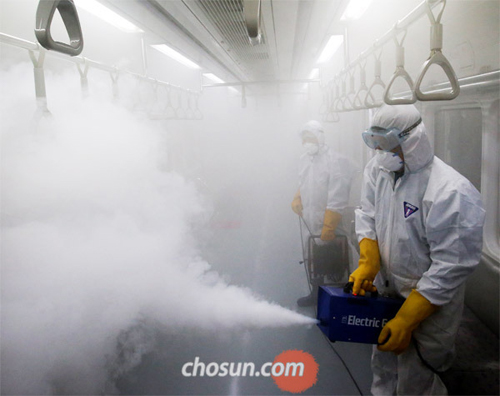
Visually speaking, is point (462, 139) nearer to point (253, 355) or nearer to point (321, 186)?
point (321, 186)

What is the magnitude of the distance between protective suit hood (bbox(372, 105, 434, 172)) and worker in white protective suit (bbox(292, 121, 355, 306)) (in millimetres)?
1639

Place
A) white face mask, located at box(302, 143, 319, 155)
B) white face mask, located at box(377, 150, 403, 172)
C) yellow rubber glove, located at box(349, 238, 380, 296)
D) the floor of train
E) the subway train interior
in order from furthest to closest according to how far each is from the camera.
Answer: white face mask, located at box(302, 143, 319, 155), the floor of train, the subway train interior, yellow rubber glove, located at box(349, 238, 380, 296), white face mask, located at box(377, 150, 403, 172)

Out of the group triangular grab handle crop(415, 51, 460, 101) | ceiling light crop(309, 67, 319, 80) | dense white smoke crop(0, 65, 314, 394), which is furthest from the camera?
ceiling light crop(309, 67, 319, 80)

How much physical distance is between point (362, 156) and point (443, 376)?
267cm

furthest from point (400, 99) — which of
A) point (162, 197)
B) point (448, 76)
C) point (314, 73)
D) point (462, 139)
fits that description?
point (314, 73)

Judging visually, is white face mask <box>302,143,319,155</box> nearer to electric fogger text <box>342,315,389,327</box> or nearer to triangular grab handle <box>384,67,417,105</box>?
triangular grab handle <box>384,67,417,105</box>

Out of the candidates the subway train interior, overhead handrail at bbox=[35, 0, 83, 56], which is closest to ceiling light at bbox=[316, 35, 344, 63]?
the subway train interior

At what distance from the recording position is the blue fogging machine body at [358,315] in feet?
5.86

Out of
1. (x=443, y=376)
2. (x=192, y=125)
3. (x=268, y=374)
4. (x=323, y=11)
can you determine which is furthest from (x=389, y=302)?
(x=192, y=125)

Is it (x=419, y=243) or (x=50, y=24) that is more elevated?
(x=50, y=24)

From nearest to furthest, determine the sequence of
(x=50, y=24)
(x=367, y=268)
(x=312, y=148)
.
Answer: (x=50, y=24) < (x=367, y=268) < (x=312, y=148)

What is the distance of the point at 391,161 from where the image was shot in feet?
5.86

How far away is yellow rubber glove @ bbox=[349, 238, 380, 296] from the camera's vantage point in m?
1.97

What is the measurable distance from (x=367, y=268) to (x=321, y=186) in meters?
1.74
